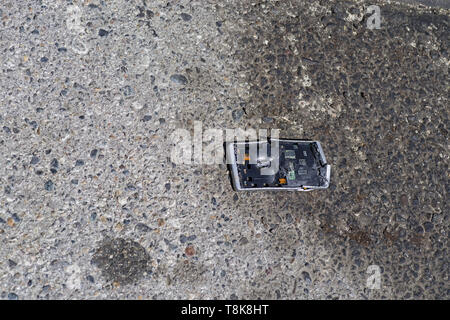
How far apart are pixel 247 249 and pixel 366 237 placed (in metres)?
0.69

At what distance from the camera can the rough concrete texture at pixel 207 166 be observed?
2287 mm

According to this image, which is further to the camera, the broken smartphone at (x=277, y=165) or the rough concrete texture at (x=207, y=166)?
the broken smartphone at (x=277, y=165)

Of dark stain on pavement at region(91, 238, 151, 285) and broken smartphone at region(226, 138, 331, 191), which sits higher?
broken smartphone at region(226, 138, 331, 191)

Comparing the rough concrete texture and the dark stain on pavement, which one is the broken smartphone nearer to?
the rough concrete texture

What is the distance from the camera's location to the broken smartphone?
249 centimetres

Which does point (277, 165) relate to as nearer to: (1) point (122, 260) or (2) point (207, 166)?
(2) point (207, 166)

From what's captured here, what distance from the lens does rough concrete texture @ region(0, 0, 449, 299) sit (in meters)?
2.29

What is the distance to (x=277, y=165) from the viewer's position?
2551 millimetres

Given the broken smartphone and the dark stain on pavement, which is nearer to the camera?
the dark stain on pavement

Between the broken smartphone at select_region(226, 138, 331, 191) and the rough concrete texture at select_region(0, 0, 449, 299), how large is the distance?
→ 0.08 m

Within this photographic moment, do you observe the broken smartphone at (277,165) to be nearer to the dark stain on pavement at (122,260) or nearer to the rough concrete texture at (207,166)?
the rough concrete texture at (207,166)

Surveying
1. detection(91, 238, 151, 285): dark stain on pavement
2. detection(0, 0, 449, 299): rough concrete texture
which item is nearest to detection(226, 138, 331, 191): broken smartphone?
detection(0, 0, 449, 299): rough concrete texture

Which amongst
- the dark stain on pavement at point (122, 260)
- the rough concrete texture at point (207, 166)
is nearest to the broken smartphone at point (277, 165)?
the rough concrete texture at point (207, 166)

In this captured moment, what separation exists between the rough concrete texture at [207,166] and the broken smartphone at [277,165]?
0.08 m
